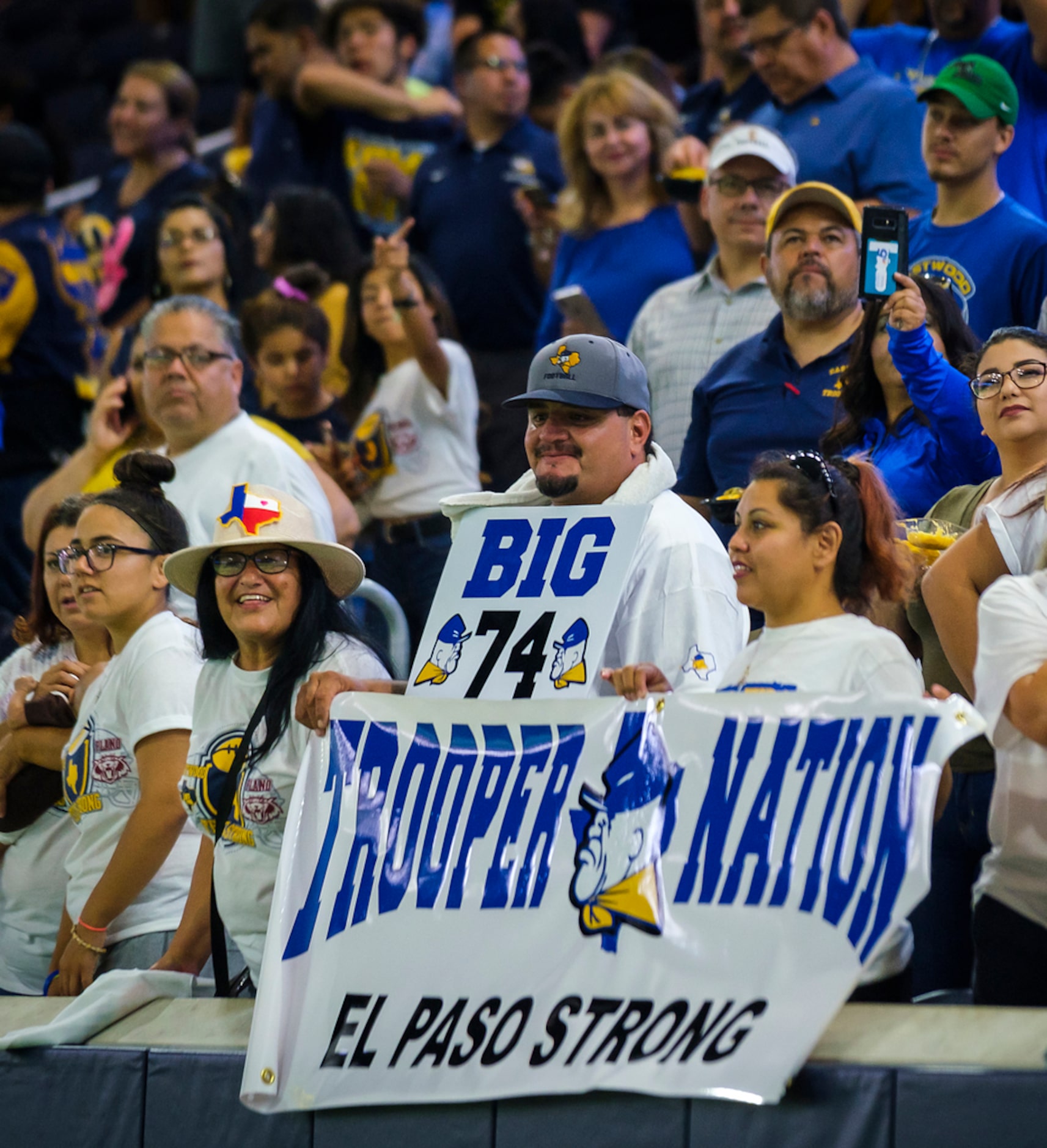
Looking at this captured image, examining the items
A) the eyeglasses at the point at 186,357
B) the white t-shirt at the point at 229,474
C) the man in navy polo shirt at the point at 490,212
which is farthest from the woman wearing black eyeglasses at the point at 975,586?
the man in navy polo shirt at the point at 490,212

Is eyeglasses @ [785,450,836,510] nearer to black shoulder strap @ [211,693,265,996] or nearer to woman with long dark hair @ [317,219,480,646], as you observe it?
black shoulder strap @ [211,693,265,996]

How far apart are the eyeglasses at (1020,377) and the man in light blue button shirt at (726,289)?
5.49ft

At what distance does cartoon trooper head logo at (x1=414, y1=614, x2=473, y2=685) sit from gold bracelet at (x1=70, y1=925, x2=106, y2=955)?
1.09 metres

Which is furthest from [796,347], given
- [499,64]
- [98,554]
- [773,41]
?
[499,64]

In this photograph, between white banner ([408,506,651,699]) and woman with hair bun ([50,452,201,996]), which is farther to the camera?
woman with hair bun ([50,452,201,996])

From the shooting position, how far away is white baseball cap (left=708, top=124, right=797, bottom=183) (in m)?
5.68

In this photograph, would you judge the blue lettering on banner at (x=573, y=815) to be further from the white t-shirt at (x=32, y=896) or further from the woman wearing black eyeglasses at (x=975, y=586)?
the white t-shirt at (x=32, y=896)

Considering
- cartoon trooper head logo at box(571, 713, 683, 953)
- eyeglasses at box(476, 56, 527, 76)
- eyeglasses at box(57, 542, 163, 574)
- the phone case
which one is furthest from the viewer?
eyeglasses at box(476, 56, 527, 76)

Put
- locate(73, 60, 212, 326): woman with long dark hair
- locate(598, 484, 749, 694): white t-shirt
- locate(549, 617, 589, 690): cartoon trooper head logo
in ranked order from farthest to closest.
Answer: locate(73, 60, 212, 326): woman with long dark hair, locate(598, 484, 749, 694): white t-shirt, locate(549, 617, 589, 690): cartoon trooper head logo

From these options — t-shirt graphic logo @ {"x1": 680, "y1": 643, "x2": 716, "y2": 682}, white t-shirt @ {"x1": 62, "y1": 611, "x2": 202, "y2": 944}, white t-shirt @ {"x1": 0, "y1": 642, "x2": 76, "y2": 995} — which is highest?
t-shirt graphic logo @ {"x1": 680, "y1": 643, "x2": 716, "y2": 682}

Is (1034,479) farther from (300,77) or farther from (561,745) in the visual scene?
(300,77)

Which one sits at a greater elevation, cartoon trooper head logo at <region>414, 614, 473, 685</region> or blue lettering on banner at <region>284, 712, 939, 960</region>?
cartoon trooper head logo at <region>414, 614, 473, 685</region>

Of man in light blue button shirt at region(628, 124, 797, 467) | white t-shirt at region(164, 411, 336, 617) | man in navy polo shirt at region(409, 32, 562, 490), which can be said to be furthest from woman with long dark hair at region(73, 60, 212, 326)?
man in light blue button shirt at region(628, 124, 797, 467)

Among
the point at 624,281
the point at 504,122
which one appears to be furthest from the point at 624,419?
the point at 504,122
